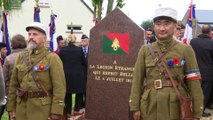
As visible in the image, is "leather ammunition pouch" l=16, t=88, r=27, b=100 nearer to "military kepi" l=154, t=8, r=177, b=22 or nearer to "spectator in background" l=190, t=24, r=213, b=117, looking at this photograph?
"military kepi" l=154, t=8, r=177, b=22

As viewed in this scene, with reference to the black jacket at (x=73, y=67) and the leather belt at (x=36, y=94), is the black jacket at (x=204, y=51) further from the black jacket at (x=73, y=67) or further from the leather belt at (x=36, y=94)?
the leather belt at (x=36, y=94)

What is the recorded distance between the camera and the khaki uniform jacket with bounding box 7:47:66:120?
15.0 ft

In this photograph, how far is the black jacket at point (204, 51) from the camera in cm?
851

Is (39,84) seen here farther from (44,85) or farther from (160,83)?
(160,83)

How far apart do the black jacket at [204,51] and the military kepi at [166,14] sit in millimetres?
4749

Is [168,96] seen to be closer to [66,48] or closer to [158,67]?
[158,67]

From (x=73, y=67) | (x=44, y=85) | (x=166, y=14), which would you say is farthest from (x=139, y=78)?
(x=73, y=67)

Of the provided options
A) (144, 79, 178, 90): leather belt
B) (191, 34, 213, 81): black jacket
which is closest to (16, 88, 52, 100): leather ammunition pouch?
(144, 79, 178, 90): leather belt

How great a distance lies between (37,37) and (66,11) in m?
32.7

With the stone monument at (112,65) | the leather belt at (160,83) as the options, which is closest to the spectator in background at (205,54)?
the stone monument at (112,65)

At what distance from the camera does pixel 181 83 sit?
3.91 m

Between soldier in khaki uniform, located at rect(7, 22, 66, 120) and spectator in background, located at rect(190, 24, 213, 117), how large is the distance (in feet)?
15.6

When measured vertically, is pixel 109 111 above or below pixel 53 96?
below

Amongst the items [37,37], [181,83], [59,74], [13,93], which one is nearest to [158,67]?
[181,83]
